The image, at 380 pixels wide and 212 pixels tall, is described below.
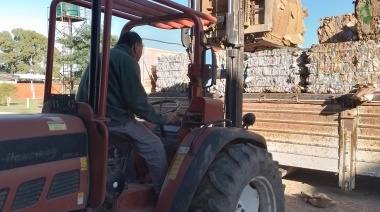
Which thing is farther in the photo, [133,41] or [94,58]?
[133,41]

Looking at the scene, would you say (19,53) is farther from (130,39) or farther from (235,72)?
(130,39)

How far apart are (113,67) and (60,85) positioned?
61 centimetres

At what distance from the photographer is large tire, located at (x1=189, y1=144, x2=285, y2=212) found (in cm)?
341

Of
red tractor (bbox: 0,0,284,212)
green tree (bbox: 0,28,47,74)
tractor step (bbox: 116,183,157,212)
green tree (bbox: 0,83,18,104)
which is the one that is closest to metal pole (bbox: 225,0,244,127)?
red tractor (bbox: 0,0,284,212)

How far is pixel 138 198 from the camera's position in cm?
345

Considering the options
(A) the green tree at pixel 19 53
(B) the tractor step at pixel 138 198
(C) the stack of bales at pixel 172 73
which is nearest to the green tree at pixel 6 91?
(A) the green tree at pixel 19 53

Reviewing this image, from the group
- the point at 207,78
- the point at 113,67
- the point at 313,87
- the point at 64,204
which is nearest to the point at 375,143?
the point at 313,87

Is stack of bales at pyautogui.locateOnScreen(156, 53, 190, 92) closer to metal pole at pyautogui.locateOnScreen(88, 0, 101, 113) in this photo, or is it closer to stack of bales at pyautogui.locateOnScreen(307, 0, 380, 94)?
stack of bales at pyautogui.locateOnScreen(307, 0, 380, 94)

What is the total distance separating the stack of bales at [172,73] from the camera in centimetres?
824

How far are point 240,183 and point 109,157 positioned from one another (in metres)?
1.14

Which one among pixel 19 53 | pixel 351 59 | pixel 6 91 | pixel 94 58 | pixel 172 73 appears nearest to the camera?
pixel 94 58

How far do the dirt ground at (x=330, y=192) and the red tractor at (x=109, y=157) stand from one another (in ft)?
6.82

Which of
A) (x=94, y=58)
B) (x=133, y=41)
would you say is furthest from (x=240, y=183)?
(x=94, y=58)

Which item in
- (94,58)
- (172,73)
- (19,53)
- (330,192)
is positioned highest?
(19,53)
